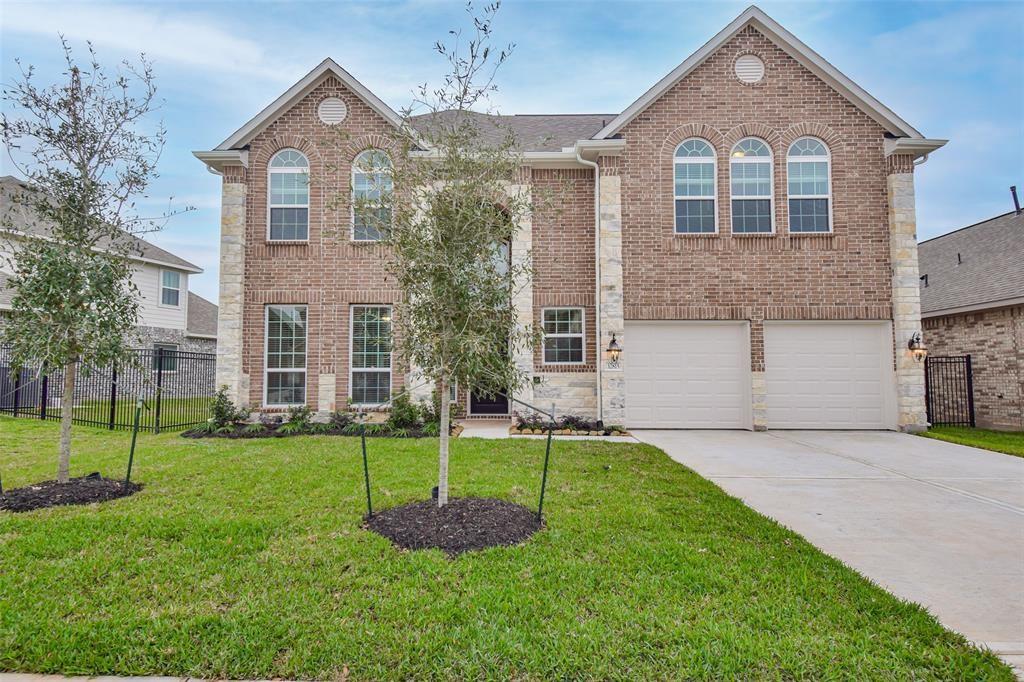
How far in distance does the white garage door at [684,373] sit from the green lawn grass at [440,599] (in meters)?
5.34

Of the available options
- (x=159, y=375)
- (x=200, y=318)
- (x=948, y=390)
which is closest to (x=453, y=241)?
(x=159, y=375)

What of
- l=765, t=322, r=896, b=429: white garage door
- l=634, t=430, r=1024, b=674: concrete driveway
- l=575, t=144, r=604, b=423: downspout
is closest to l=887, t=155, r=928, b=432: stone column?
l=765, t=322, r=896, b=429: white garage door

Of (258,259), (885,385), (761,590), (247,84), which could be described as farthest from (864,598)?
(247,84)

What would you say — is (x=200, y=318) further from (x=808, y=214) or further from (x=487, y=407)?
(x=808, y=214)

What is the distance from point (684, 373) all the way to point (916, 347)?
4.70 meters

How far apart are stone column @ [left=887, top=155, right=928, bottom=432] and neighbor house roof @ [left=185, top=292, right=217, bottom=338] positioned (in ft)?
76.7

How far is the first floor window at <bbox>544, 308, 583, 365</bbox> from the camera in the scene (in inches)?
436

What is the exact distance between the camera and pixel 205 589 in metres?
3.14

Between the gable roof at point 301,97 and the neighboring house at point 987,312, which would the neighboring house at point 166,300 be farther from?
the neighboring house at point 987,312

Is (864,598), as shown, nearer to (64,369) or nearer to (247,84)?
(64,369)

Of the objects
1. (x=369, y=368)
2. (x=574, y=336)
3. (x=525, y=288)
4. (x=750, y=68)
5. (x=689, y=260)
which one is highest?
(x=750, y=68)

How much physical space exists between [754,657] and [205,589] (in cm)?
337

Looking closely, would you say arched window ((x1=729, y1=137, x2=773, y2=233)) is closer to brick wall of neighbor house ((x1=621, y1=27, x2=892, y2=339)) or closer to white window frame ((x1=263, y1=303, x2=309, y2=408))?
brick wall of neighbor house ((x1=621, y1=27, x2=892, y2=339))

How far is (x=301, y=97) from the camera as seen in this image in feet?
36.1
